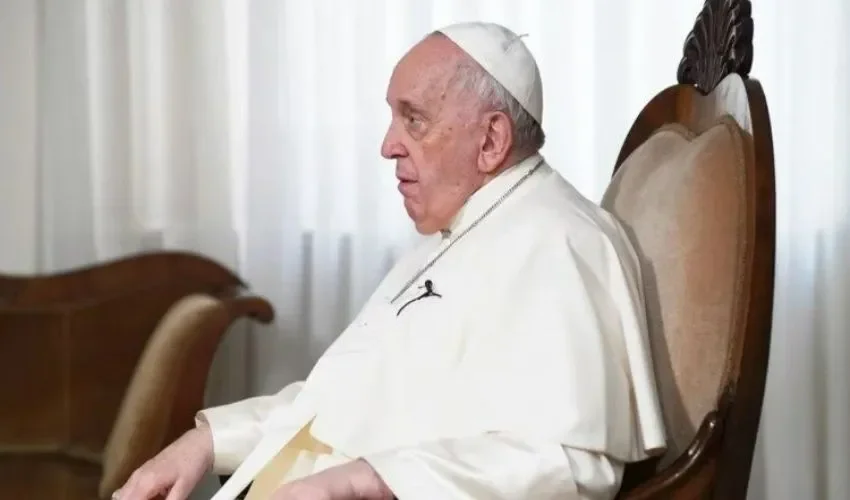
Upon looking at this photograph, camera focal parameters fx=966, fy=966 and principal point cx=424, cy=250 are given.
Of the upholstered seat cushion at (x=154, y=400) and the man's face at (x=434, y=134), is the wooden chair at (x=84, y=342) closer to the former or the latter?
the upholstered seat cushion at (x=154, y=400)

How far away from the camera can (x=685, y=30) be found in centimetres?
214

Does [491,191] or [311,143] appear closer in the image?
[491,191]

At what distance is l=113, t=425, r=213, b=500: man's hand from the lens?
1248 millimetres

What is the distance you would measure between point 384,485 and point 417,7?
4.86ft

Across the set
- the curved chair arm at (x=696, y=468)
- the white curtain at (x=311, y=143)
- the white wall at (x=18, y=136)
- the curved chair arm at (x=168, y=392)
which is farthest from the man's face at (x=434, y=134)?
the white wall at (x=18, y=136)

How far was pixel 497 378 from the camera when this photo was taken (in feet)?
3.59

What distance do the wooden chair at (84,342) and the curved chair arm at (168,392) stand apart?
2.2 inches

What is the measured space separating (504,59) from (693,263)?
1.22 ft

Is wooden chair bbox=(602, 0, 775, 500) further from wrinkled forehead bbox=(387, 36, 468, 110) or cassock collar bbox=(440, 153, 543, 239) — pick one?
wrinkled forehead bbox=(387, 36, 468, 110)

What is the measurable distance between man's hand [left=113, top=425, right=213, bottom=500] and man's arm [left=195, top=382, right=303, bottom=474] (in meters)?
0.01

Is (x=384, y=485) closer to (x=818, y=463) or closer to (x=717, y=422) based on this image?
(x=717, y=422)

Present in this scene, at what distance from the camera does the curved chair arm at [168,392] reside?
1858 mm

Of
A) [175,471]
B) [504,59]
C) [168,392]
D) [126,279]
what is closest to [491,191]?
[504,59]

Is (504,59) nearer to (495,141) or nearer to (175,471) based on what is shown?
(495,141)
